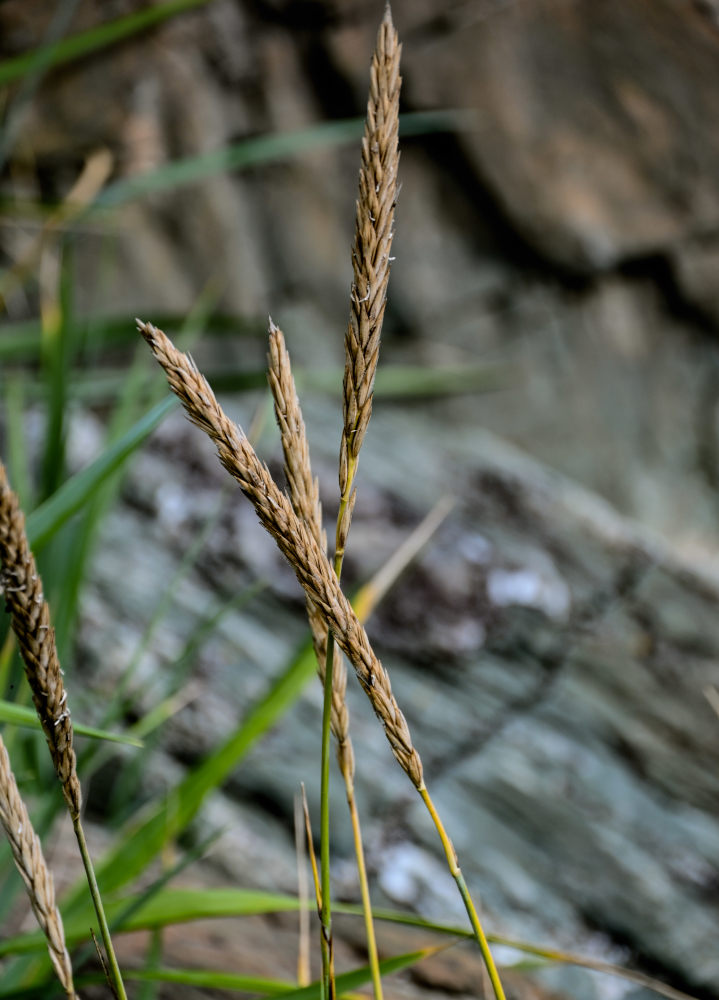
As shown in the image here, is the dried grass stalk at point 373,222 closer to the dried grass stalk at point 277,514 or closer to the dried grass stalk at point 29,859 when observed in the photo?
the dried grass stalk at point 277,514

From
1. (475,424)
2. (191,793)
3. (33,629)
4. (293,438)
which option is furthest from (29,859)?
(475,424)

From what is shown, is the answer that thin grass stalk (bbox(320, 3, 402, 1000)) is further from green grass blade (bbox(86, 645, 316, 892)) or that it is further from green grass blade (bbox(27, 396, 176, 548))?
green grass blade (bbox(86, 645, 316, 892))

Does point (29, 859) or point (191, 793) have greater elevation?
point (191, 793)

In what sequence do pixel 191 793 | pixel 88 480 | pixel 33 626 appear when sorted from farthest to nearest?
1. pixel 191 793
2. pixel 88 480
3. pixel 33 626

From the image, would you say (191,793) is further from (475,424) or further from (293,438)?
(475,424)

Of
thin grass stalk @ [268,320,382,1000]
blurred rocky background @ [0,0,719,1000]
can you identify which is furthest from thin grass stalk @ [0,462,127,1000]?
blurred rocky background @ [0,0,719,1000]

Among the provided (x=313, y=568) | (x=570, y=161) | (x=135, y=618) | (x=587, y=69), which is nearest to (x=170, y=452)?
(x=135, y=618)
